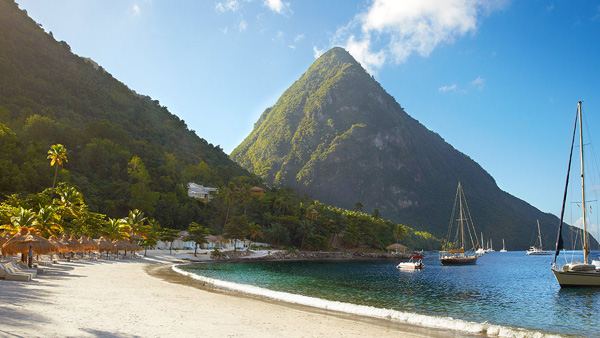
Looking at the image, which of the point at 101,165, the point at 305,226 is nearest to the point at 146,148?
the point at 101,165

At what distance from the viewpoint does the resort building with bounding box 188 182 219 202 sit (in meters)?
95.7

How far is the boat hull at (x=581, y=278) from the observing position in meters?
30.1

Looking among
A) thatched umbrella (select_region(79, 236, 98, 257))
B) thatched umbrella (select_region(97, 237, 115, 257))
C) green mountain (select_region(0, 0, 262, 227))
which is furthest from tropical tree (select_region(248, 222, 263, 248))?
thatched umbrella (select_region(79, 236, 98, 257))

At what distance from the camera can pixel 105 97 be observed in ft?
372

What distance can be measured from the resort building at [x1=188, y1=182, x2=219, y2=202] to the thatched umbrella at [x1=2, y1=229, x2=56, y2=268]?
68439 mm

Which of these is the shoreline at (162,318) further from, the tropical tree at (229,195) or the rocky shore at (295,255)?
the tropical tree at (229,195)

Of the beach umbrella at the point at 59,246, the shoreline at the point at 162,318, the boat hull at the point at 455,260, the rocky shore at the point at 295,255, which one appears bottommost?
the rocky shore at the point at 295,255

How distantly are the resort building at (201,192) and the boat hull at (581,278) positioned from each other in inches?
3027

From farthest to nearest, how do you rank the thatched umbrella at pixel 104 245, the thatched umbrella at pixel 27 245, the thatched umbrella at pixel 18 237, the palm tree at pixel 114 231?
the palm tree at pixel 114 231
the thatched umbrella at pixel 104 245
the thatched umbrella at pixel 27 245
the thatched umbrella at pixel 18 237

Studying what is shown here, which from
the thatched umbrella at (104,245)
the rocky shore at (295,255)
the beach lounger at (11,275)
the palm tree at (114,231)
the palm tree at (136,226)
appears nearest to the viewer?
the beach lounger at (11,275)

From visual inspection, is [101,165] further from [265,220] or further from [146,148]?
[265,220]

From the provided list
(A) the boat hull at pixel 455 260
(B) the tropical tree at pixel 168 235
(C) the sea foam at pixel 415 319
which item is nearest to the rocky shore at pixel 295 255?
(B) the tropical tree at pixel 168 235

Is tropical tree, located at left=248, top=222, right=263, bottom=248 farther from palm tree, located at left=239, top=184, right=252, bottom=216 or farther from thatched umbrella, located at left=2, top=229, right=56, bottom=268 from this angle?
thatched umbrella, located at left=2, top=229, right=56, bottom=268

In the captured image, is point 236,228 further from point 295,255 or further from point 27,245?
point 27,245
